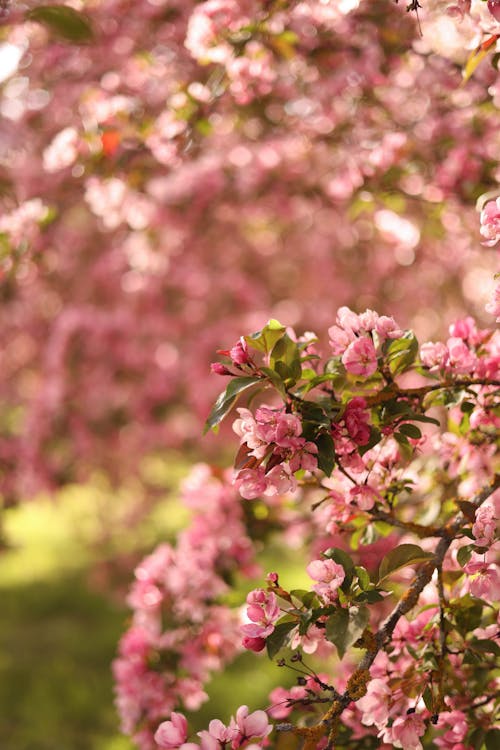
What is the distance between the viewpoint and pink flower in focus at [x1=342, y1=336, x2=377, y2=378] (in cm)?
122

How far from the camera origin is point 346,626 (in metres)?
1.10

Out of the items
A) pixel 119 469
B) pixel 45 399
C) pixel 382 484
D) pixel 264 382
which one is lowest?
pixel 119 469

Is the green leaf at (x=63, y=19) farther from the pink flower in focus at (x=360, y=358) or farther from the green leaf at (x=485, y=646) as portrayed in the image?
the green leaf at (x=485, y=646)

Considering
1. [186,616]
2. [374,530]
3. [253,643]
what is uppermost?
[253,643]

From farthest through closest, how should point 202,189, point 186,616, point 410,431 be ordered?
1. point 202,189
2. point 186,616
3. point 410,431

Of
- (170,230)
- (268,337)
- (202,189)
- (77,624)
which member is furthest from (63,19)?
(77,624)

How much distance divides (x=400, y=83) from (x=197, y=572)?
188 cm

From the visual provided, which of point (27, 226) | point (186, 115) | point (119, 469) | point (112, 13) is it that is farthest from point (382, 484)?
point (119, 469)

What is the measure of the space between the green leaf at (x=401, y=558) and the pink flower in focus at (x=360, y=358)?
0.27 m

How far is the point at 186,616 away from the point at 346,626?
1.02 meters

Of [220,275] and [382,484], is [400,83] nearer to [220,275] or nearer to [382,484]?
[382,484]

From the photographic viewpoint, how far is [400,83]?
2834mm

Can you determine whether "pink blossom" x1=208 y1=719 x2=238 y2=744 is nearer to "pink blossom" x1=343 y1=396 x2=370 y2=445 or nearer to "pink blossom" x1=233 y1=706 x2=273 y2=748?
"pink blossom" x1=233 y1=706 x2=273 y2=748

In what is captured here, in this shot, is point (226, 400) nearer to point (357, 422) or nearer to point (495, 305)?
point (357, 422)
